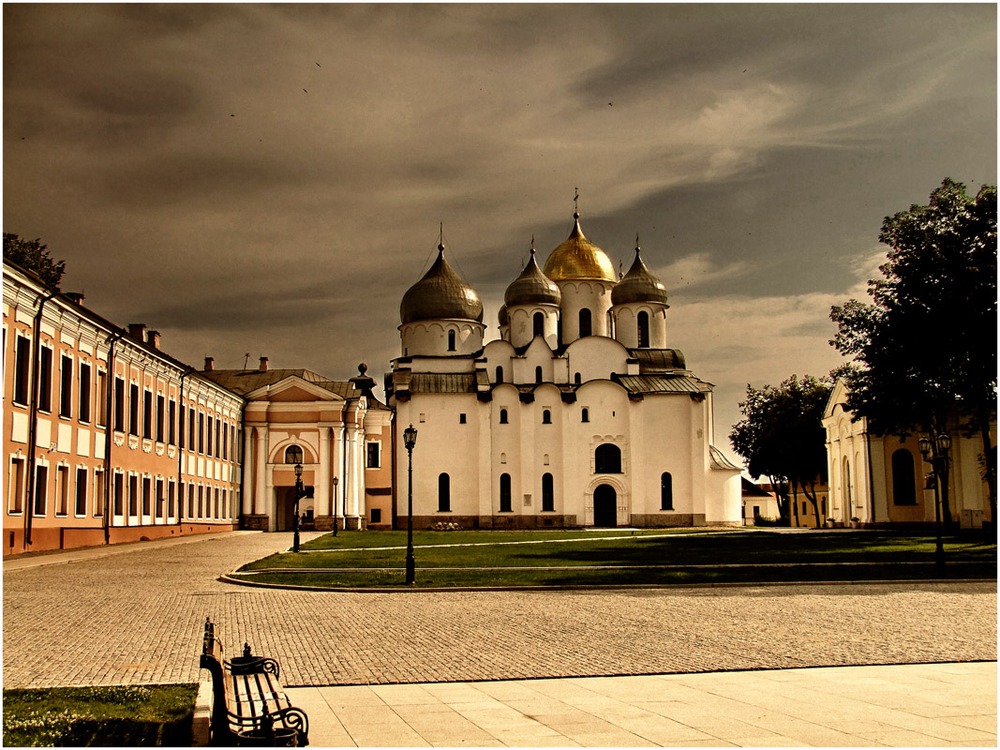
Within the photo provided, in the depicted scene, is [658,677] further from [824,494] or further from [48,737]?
[824,494]

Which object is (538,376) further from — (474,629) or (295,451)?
(474,629)

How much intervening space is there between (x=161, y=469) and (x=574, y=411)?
32336 millimetres

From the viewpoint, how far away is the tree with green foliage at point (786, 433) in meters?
80.7

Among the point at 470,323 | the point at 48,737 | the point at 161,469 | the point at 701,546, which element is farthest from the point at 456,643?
the point at 470,323

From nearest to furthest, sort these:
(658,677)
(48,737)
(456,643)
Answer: (48,737) < (658,677) < (456,643)

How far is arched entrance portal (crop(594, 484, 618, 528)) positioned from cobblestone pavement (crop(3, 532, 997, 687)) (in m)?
48.7

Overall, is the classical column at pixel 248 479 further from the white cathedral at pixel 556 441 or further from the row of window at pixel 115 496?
the white cathedral at pixel 556 441

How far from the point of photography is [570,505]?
232 ft

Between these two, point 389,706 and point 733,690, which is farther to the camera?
point 733,690

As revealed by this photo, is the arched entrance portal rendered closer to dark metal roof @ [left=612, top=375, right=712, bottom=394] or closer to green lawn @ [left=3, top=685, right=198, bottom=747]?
dark metal roof @ [left=612, top=375, right=712, bottom=394]

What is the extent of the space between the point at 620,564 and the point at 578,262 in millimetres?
53944

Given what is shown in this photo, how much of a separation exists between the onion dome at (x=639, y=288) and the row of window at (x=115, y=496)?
33733 millimetres

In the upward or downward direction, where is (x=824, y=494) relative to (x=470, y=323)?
downward

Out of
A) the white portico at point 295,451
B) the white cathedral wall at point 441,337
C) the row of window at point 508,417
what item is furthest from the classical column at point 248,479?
the white cathedral wall at point 441,337
